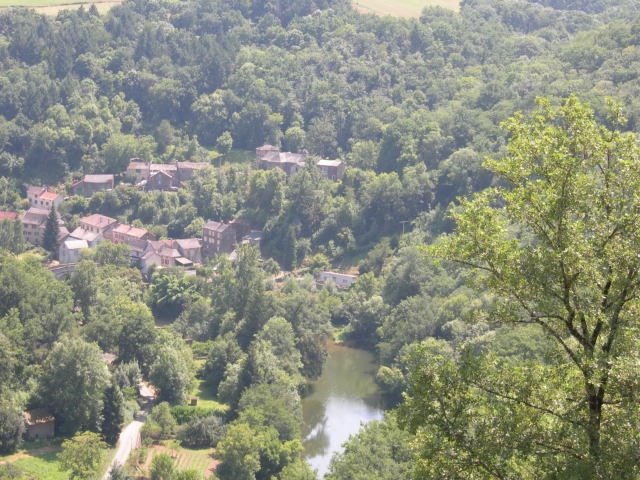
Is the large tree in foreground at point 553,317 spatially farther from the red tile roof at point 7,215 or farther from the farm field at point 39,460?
the red tile roof at point 7,215

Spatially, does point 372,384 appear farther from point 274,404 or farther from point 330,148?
point 330,148

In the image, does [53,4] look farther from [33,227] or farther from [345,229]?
[345,229]

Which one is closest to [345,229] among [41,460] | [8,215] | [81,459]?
[8,215]

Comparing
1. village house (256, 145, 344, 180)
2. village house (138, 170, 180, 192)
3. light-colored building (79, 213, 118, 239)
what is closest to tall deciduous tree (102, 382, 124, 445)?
light-colored building (79, 213, 118, 239)

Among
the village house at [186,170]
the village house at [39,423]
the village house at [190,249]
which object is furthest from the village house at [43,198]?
the village house at [39,423]

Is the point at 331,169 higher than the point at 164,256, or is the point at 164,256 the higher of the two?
the point at 331,169

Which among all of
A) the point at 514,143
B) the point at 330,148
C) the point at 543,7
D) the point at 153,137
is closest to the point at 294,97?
the point at 330,148

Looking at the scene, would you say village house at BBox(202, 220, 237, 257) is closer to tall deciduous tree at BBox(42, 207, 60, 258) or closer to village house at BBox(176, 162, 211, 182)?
village house at BBox(176, 162, 211, 182)
